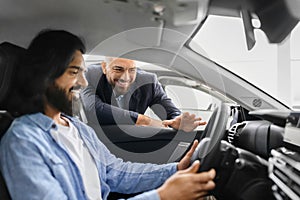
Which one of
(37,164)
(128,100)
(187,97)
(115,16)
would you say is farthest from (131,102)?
(37,164)

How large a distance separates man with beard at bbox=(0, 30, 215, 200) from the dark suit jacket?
41 cm

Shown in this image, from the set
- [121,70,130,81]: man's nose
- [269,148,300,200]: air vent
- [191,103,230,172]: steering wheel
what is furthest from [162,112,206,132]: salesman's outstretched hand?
[269,148,300,200]: air vent

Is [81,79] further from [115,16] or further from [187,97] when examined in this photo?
[187,97]

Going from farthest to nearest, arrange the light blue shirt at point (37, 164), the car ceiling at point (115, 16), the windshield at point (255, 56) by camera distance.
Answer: the windshield at point (255, 56)
the car ceiling at point (115, 16)
the light blue shirt at point (37, 164)

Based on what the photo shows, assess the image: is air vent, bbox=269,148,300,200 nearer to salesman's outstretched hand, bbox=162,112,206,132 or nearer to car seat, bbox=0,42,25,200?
salesman's outstretched hand, bbox=162,112,206,132

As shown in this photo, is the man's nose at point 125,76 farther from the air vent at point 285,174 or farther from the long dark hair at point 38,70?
the air vent at point 285,174

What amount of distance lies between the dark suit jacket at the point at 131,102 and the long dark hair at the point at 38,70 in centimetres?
54

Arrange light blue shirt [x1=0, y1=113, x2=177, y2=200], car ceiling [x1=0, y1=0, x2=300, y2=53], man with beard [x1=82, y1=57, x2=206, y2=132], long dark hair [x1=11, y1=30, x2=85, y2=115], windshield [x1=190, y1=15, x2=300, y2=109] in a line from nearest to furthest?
light blue shirt [x1=0, y1=113, x2=177, y2=200], long dark hair [x1=11, y1=30, x2=85, y2=115], car ceiling [x1=0, y1=0, x2=300, y2=53], windshield [x1=190, y1=15, x2=300, y2=109], man with beard [x1=82, y1=57, x2=206, y2=132]

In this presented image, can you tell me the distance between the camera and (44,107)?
88 cm

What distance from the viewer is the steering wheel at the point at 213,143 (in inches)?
34.0

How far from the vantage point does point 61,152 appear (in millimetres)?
850

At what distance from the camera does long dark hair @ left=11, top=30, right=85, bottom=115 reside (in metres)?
0.86


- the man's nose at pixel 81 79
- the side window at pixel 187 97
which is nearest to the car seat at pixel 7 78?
the man's nose at pixel 81 79

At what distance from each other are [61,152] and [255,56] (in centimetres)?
96
